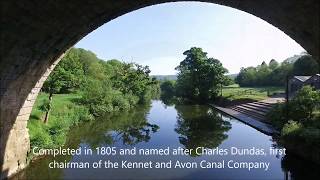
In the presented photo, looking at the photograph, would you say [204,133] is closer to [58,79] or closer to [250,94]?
[58,79]

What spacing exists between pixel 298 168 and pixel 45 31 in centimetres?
1153

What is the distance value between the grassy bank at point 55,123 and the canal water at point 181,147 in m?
0.70

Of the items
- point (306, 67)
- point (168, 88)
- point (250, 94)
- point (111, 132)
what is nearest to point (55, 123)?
point (111, 132)

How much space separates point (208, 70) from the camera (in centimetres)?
5303

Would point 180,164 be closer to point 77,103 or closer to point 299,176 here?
point 299,176

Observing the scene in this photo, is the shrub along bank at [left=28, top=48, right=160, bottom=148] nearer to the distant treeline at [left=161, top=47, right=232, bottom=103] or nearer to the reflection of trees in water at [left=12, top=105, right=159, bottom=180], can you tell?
the reflection of trees in water at [left=12, top=105, right=159, bottom=180]

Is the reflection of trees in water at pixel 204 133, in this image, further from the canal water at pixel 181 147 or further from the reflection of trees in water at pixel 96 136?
the reflection of trees in water at pixel 96 136

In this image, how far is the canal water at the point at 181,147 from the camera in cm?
1334

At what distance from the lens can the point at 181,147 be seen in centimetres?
1925

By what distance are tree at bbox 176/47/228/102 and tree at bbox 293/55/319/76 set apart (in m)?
12.0

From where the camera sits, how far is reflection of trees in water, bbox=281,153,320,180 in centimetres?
1329

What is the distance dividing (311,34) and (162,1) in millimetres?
3623

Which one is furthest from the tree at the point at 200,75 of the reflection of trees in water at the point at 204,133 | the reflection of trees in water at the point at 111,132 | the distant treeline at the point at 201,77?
the reflection of trees in water at the point at 111,132

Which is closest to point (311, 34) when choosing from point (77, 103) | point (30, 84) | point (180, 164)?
point (30, 84)
